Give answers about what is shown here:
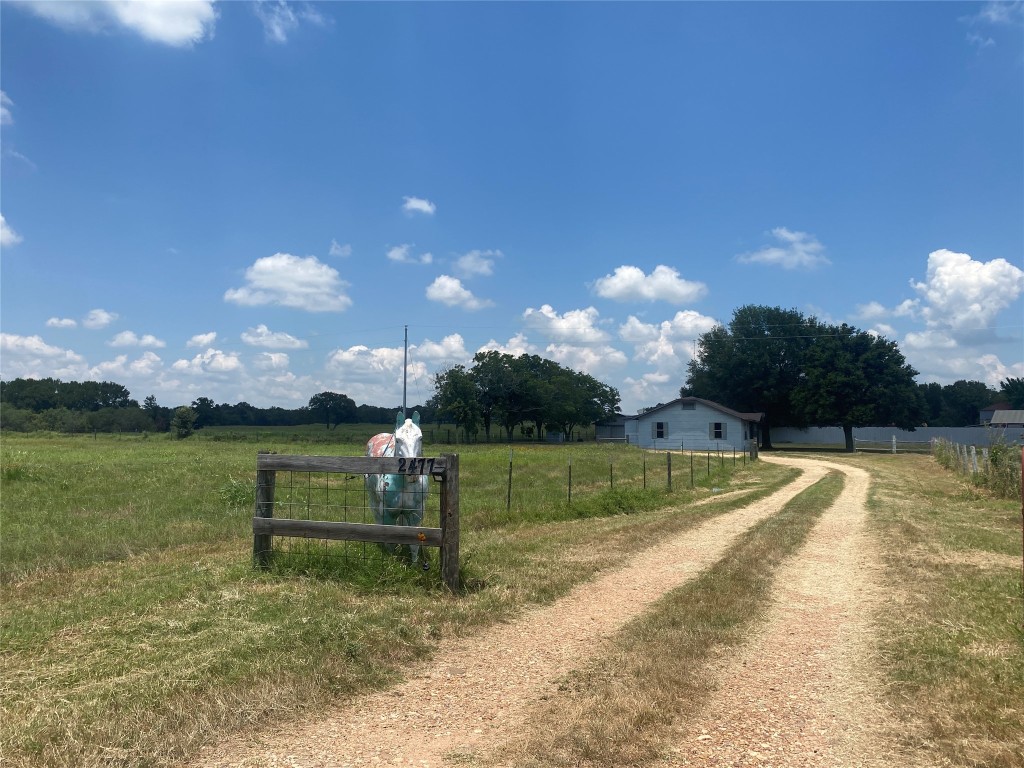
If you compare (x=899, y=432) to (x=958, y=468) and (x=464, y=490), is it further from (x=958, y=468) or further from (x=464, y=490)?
(x=464, y=490)

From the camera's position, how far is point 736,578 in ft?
26.7

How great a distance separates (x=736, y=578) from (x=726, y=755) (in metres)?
4.56

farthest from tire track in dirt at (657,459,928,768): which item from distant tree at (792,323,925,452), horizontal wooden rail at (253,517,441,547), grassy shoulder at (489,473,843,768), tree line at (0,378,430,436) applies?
tree line at (0,378,430,436)

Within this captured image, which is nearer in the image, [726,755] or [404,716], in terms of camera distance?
[726,755]

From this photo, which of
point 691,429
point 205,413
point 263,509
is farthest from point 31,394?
point 263,509

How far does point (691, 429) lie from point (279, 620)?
55.3 meters

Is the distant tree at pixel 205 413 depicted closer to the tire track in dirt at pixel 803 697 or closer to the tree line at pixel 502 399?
the tree line at pixel 502 399

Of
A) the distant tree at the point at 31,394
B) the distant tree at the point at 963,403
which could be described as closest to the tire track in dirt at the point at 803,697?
the distant tree at the point at 31,394

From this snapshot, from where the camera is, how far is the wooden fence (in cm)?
714

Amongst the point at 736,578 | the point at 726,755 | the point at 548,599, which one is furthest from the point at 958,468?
the point at 726,755

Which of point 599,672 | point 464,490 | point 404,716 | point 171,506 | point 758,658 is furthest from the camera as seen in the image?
point 464,490

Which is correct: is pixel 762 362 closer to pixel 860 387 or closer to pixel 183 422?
pixel 860 387

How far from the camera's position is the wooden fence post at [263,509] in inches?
304

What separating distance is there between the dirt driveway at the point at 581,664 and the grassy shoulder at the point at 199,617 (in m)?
0.32
